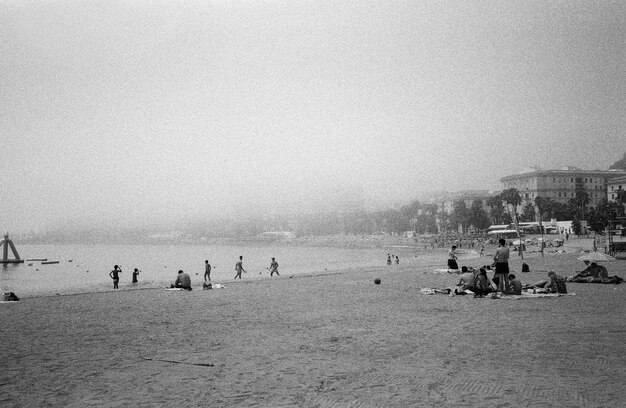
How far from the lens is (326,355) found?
9867mm

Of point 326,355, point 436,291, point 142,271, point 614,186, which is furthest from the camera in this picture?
point 614,186

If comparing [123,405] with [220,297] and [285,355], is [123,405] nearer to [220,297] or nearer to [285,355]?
[285,355]

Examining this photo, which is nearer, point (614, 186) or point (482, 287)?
point (482, 287)

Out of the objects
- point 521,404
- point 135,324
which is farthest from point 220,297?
point 521,404

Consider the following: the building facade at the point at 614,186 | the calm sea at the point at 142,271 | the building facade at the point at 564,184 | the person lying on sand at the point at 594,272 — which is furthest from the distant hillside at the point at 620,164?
the person lying on sand at the point at 594,272

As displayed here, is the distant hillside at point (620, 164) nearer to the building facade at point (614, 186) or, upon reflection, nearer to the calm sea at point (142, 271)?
the building facade at point (614, 186)

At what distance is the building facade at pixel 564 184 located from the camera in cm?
15625

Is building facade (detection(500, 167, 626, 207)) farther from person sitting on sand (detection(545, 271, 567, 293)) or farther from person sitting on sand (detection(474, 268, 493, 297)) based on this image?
person sitting on sand (detection(474, 268, 493, 297))

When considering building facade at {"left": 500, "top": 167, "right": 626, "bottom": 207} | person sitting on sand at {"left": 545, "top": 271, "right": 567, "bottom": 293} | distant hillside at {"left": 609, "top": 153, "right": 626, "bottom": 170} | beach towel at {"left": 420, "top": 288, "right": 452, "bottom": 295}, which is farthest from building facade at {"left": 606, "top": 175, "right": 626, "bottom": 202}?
beach towel at {"left": 420, "top": 288, "right": 452, "bottom": 295}

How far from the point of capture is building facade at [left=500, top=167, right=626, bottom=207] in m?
156

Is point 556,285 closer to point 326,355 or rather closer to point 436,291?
point 436,291

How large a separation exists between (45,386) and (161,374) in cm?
178

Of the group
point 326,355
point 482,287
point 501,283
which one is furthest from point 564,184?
point 326,355

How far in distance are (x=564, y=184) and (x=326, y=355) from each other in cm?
16785
